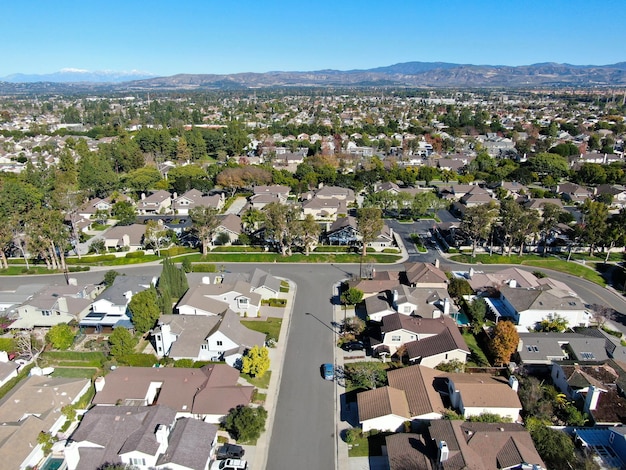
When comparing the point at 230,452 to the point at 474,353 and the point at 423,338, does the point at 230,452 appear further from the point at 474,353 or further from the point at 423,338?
the point at 474,353

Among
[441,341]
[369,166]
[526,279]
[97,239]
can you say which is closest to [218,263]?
[97,239]

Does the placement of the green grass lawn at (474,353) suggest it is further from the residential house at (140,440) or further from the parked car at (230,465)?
the residential house at (140,440)

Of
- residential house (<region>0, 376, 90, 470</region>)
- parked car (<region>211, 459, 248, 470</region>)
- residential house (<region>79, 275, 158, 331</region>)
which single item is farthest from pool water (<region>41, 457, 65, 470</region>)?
residential house (<region>79, 275, 158, 331</region>)

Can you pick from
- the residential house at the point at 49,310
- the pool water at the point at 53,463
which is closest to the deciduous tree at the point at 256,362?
the pool water at the point at 53,463

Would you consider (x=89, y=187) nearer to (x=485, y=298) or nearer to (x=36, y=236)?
(x=36, y=236)

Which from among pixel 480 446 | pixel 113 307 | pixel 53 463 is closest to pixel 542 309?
pixel 480 446

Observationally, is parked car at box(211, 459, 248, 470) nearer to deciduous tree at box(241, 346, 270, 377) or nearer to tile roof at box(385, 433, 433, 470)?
deciduous tree at box(241, 346, 270, 377)
